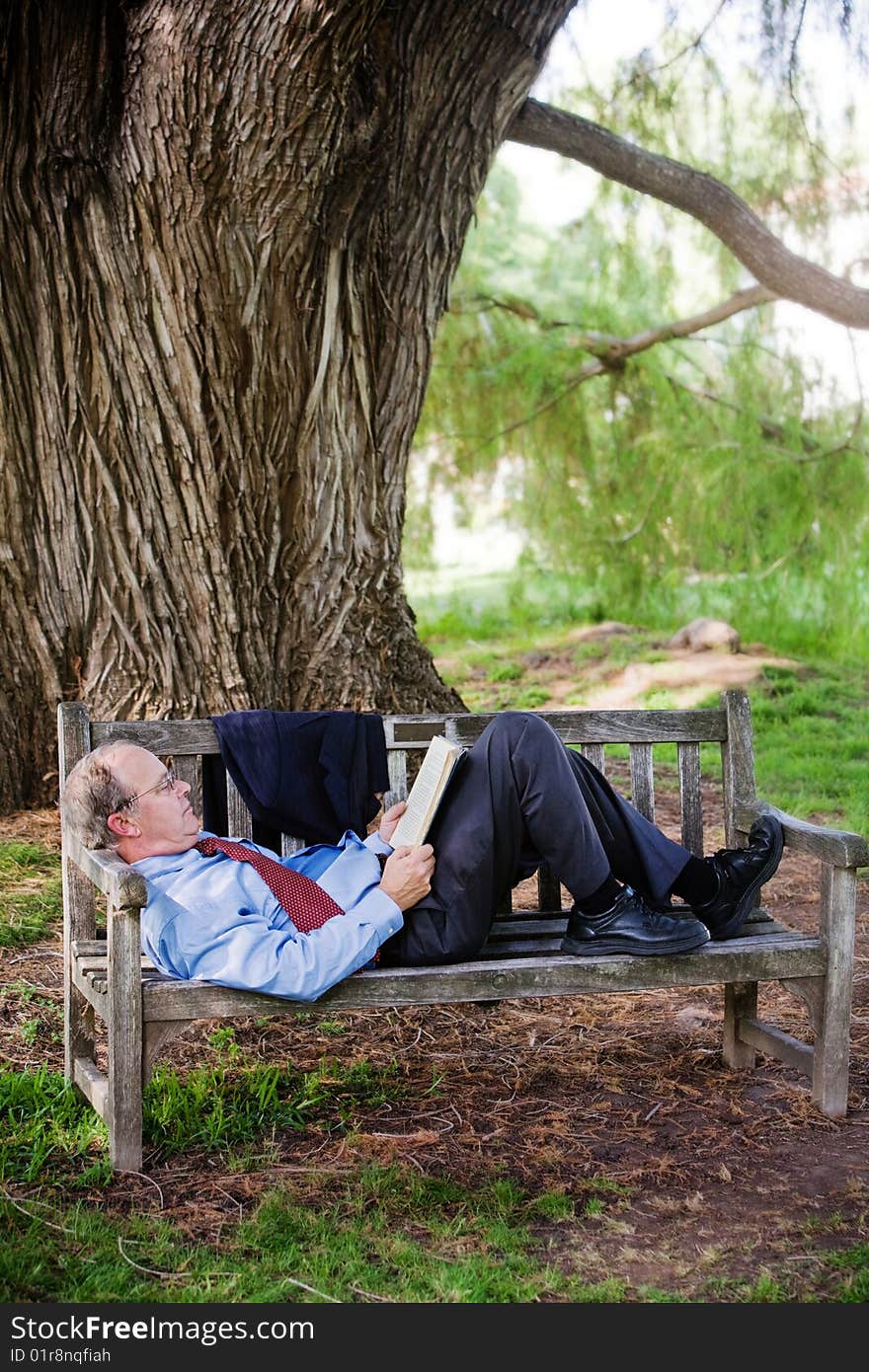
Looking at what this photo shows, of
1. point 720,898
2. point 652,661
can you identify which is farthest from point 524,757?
point 652,661

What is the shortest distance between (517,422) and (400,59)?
4.47 m

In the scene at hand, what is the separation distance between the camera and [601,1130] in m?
3.38

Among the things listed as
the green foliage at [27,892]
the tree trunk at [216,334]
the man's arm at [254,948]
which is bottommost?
the green foliage at [27,892]

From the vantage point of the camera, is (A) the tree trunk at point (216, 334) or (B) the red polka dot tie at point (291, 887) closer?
(B) the red polka dot tie at point (291, 887)

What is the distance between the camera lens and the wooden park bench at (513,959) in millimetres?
3006

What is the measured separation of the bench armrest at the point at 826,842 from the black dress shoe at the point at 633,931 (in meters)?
0.35

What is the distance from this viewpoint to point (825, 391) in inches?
343

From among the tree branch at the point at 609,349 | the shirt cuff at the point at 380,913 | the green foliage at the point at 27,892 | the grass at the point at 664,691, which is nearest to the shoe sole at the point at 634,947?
the shirt cuff at the point at 380,913

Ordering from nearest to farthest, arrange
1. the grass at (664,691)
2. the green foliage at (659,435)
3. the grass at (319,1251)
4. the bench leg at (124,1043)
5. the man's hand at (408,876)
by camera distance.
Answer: the grass at (319,1251)
the bench leg at (124,1043)
the man's hand at (408,876)
the grass at (664,691)
the green foliage at (659,435)

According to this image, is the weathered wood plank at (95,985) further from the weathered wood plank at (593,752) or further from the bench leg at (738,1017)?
the bench leg at (738,1017)

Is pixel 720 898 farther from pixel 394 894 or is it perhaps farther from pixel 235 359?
pixel 235 359

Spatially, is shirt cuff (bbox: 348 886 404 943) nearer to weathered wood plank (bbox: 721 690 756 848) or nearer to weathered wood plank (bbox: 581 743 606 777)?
weathered wood plank (bbox: 581 743 606 777)

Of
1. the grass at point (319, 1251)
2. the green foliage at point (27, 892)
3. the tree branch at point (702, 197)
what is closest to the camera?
the grass at point (319, 1251)

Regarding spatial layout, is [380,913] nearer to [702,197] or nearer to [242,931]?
[242,931]
